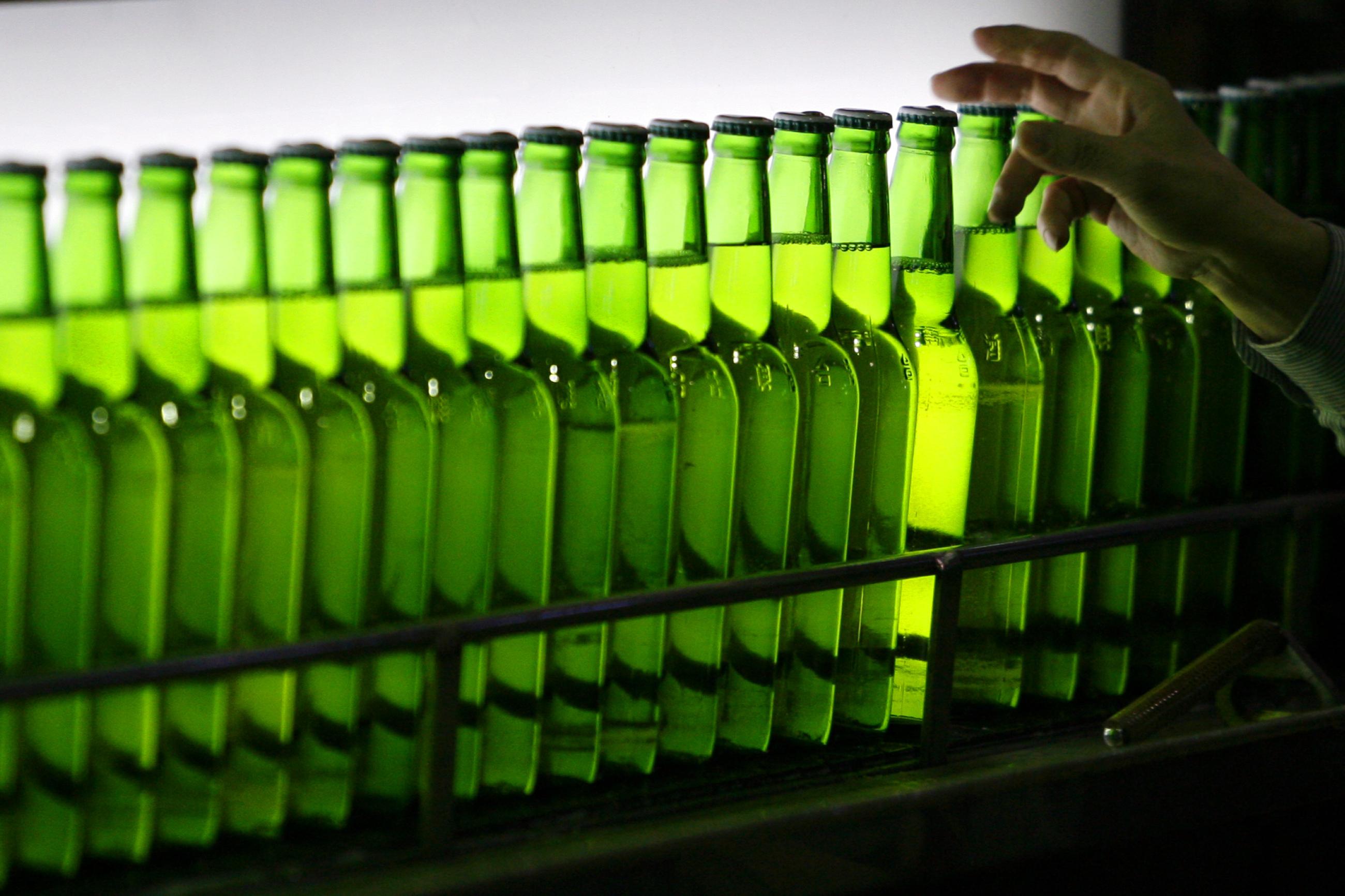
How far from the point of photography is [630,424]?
2.67 ft

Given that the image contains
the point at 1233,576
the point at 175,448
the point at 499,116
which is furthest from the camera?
the point at 1233,576

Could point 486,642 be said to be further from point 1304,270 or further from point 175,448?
point 1304,270

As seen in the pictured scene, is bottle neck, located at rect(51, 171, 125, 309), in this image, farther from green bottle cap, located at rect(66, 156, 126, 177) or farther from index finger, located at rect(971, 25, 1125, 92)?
index finger, located at rect(971, 25, 1125, 92)

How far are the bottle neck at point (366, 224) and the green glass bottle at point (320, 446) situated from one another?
0.06 ft

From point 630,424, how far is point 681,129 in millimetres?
181

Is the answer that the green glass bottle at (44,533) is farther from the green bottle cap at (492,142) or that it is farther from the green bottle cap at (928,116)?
the green bottle cap at (928,116)

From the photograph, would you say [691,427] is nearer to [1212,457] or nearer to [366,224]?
[366,224]

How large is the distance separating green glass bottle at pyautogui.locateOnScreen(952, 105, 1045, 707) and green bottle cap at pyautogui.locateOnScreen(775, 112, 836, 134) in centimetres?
17

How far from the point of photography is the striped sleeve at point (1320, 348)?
1.04 m

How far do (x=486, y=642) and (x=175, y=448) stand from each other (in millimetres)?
188

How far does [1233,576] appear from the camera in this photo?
3.78 feet

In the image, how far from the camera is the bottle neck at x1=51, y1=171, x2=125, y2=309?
66 cm

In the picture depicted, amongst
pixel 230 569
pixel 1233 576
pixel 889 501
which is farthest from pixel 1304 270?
pixel 230 569

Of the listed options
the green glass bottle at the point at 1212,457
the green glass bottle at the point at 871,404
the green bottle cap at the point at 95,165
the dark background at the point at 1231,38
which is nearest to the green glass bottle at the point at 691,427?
the green glass bottle at the point at 871,404
